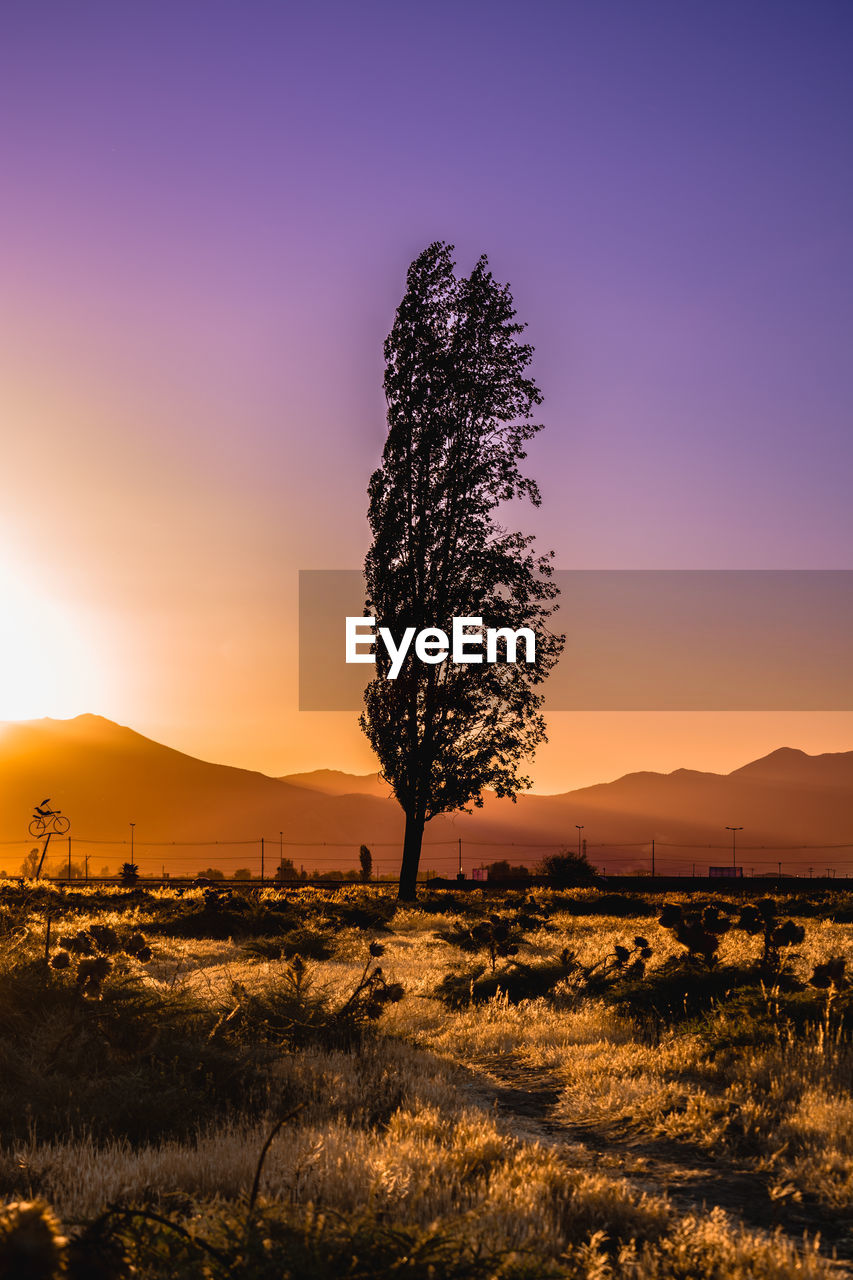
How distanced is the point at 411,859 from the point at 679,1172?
20.8m

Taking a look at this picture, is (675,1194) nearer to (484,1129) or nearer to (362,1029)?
(484,1129)

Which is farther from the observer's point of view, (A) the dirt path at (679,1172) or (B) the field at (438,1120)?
(A) the dirt path at (679,1172)

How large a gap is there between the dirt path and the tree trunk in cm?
1765

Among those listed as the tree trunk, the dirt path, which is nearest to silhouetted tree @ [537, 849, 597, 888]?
the tree trunk

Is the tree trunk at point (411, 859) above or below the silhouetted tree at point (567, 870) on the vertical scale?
above

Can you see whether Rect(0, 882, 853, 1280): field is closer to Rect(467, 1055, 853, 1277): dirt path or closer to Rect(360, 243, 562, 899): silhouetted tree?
Rect(467, 1055, 853, 1277): dirt path

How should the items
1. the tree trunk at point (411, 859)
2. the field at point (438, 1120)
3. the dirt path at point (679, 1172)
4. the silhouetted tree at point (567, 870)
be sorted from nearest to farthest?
1. the field at point (438, 1120)
2. the dirt path at point (679, 1172)
3. the tree trunk at point (411, 859)
4. the silhouetted tree at point (567, 870)

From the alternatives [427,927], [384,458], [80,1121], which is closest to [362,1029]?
[80,1121]

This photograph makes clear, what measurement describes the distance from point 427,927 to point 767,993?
10.9m

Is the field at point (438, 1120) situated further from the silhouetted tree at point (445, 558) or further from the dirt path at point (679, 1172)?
the silhouetted tree at point (445, 558)

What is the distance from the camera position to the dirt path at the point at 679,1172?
4152 millimetres

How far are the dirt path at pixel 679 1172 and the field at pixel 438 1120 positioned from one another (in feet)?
0.07

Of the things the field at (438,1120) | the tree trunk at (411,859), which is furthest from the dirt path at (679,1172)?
the tree trunk at (411,859)

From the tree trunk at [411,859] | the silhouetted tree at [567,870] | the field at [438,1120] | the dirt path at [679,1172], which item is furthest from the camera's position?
the silhouetted tree at [567,870]
